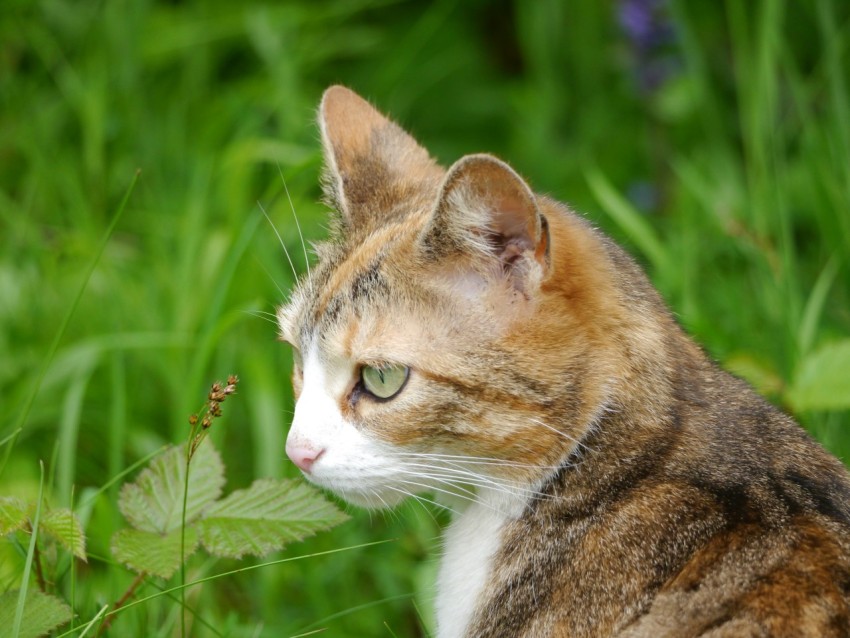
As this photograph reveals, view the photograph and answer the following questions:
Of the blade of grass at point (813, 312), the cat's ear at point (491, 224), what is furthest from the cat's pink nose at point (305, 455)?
the blade of grass at point (813, 312)

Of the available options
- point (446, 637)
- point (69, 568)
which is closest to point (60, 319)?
point (69, 568)

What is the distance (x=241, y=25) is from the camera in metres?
5.59

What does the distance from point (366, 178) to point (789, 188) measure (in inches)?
102

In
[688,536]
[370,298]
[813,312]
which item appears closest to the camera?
[688,536]

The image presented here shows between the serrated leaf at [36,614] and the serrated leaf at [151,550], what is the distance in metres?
0.16

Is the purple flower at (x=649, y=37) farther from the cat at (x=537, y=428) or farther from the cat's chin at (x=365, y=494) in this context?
the cat's chin at (x=365, y=494)

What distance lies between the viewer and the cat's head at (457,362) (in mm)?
2422

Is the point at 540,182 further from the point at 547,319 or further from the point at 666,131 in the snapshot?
the point at 547,319

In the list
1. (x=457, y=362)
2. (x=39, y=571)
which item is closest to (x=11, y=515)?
(x=39, y=571)

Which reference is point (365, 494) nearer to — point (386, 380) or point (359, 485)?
point (359, 485)

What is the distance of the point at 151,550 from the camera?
8.14 ft

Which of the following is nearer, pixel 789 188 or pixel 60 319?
pixel 60 319

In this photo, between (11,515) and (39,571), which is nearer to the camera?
(11,515)

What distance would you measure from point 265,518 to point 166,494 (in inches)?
9.7
